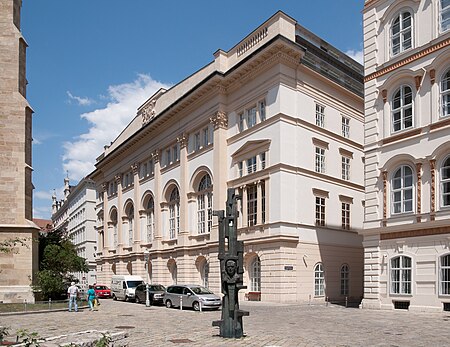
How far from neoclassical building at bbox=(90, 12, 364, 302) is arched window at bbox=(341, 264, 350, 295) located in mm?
103

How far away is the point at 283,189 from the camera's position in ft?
109

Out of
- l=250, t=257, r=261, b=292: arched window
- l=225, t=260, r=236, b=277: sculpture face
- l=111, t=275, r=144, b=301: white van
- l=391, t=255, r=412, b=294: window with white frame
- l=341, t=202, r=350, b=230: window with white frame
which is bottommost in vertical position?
l=111, t=275, r=144, b=301: white van

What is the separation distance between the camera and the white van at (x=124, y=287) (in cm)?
4072

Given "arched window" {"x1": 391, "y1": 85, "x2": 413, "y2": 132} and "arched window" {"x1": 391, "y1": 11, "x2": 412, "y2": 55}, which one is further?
"arched window" {"x1": 391, "y1": 11, "x2": 412, "y2": 55}

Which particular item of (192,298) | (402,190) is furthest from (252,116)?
(192,298)

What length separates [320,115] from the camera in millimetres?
37281

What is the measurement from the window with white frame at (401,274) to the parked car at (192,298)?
957cm

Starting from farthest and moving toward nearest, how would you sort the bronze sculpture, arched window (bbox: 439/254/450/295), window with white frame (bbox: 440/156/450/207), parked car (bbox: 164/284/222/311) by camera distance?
parked car (bbox: 164/284/222/311)
window with white frame (bbox: 440/156/450/207)
arched window (bbox: 439/254/450/295)
the bronze sculpture

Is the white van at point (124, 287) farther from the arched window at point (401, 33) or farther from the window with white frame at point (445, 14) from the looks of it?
the window with white frame at point (445, 14)

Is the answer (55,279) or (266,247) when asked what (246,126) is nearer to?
(266,247)

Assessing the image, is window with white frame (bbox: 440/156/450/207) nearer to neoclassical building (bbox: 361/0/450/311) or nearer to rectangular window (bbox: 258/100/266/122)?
neoclassical building (bbox: 361/0/450/311)

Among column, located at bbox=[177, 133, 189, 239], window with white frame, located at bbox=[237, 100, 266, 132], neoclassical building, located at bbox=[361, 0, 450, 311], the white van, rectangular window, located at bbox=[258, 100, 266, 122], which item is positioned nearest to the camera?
neoclassical building, located at bbox=[361, 0, 450, 311]

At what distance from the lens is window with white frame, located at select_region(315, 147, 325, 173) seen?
119 ft

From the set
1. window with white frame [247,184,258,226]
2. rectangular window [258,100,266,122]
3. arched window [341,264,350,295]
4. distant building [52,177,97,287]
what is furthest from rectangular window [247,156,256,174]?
distant building [52,177,97,287]
